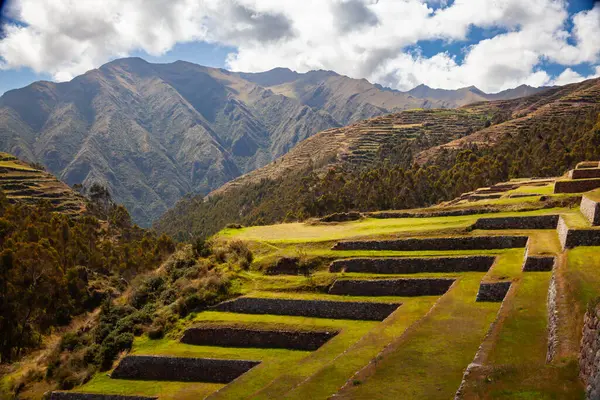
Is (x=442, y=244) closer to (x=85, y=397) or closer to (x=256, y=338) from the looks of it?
(x=256, y=338)

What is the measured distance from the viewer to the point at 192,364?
24.0m

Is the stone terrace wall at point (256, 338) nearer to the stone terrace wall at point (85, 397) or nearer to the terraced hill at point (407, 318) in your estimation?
the terraced hill at point (407, 318)

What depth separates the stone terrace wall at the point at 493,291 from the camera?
803 inches

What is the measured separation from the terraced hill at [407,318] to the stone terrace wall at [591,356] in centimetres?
6

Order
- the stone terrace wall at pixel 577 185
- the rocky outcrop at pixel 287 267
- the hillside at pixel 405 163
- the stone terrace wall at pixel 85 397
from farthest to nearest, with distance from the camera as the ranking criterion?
the hillside at pixel 405 163, the stone terrace wall at pixel 577 185, the rocky outcrop at pixel 287 267, the stone terrace wall at pixel 85 397

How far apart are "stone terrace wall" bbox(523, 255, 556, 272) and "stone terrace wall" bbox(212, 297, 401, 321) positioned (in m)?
6.76

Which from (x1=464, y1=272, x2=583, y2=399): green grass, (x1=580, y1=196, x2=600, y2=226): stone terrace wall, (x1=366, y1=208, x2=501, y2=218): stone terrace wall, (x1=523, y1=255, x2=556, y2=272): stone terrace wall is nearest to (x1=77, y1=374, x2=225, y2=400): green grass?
(x1=464, y1=272, x2=583, y2=399): green grass

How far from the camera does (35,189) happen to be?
4136 inches

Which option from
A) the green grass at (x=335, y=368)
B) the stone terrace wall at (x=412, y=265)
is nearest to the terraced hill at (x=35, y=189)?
the stone terrace wall at (x=412, y=265)

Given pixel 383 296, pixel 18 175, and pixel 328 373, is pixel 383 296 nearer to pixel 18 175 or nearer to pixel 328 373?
pixel 328 373

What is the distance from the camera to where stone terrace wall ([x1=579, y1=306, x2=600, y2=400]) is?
9156 millimetres

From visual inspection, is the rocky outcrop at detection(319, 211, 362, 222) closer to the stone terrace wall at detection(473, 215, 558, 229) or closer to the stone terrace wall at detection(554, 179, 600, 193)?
the stone terrace wall at detection(473, 215, 558, 229)

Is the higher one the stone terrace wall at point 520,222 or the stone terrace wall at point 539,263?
the stone terrace wall at point 520,222

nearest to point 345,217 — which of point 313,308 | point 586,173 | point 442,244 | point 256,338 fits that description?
point 442,244
